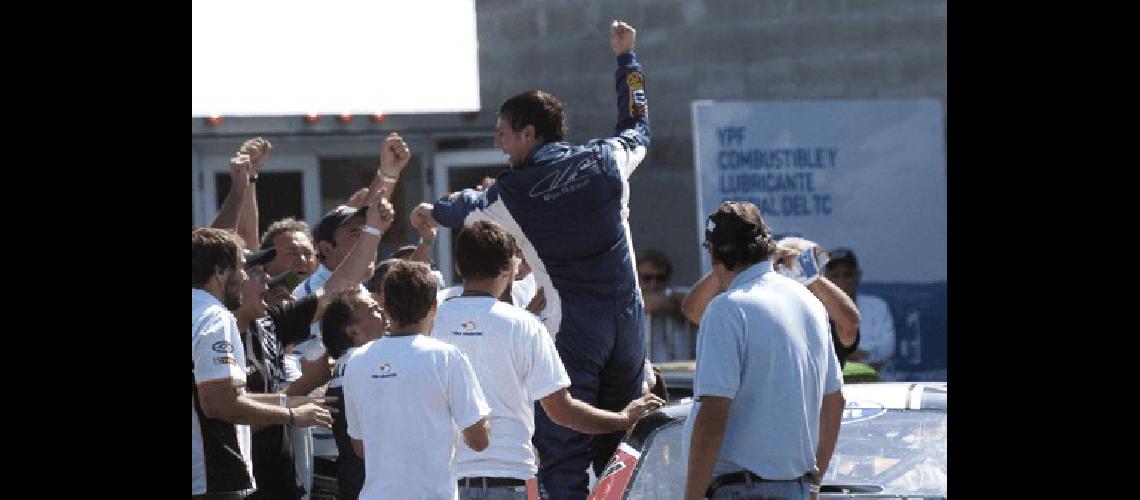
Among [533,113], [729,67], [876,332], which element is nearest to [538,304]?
[533,113]

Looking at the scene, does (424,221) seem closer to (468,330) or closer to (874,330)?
(468,330)

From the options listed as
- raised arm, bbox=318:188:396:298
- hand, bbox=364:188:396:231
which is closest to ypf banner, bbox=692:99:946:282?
raised arm, bbox=318:188:396:298

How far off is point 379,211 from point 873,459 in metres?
2.26

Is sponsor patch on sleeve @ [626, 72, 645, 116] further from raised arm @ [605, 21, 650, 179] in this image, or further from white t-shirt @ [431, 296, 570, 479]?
white t-shirt @ [431, 296, 570, 479]

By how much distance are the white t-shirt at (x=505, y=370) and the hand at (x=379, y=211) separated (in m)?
1.49

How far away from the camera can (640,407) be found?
5789 mm

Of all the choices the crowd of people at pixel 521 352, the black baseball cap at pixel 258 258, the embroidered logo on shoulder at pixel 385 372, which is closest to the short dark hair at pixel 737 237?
the crowd of people at pixel 521 352

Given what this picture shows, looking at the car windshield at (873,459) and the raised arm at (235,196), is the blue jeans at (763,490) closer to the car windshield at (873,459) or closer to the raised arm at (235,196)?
the car windshield at (873,459)
